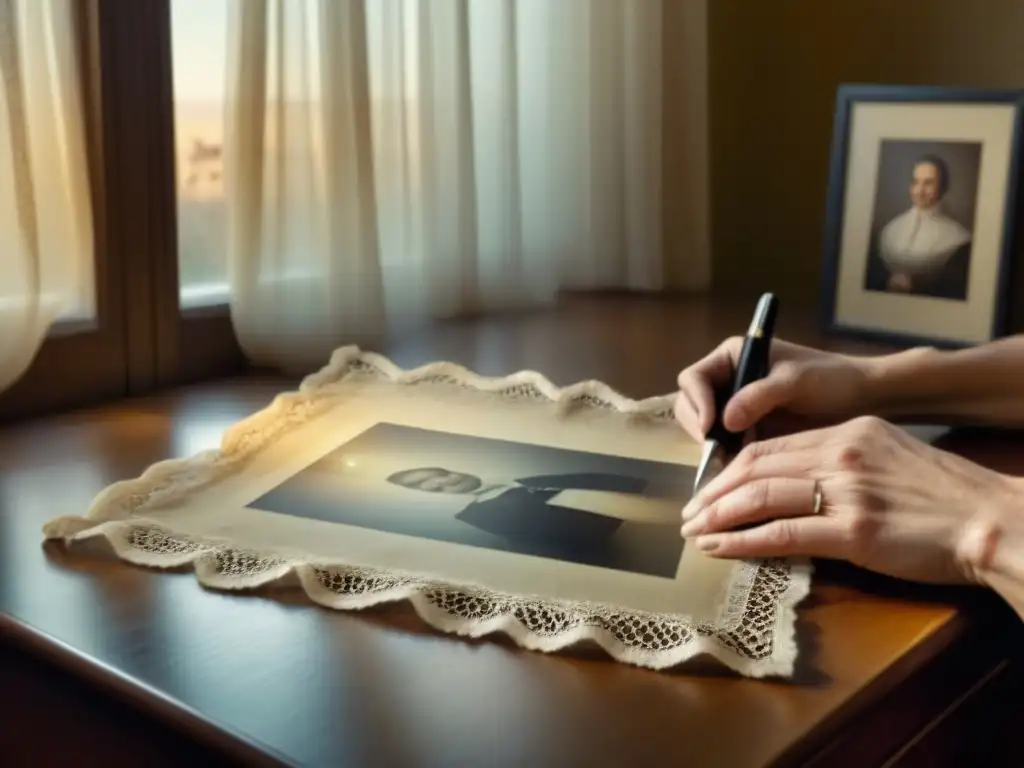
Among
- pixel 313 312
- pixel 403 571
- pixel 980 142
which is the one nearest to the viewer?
pixel 403 571

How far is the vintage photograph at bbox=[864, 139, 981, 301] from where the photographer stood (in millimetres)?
1250

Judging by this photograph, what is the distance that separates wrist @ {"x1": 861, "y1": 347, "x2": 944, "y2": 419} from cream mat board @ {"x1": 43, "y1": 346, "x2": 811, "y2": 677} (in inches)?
6.5

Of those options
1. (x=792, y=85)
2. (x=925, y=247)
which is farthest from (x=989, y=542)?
(x=792, y=85)

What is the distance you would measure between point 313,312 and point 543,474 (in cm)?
40

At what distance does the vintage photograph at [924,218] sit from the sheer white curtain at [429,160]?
1.05 ft

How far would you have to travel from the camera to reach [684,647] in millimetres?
578

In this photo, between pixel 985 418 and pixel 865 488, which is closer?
pixel 865 488

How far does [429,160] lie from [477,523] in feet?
2.04

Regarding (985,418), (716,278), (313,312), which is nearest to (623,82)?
(716,278)

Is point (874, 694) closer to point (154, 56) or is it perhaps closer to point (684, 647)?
point (684, 647)

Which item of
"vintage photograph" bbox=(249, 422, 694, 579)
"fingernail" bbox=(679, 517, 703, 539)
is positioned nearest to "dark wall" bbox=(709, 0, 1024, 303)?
"vintage photograph" bbox=(249, 422, 694, 579)

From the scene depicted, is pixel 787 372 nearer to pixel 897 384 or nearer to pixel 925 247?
pixel 897 384

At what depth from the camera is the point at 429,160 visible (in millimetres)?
1247

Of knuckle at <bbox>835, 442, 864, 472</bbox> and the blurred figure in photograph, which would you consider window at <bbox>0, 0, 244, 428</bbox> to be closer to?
knuckle at <bbox>835, 442, 864, 472</bbox>
